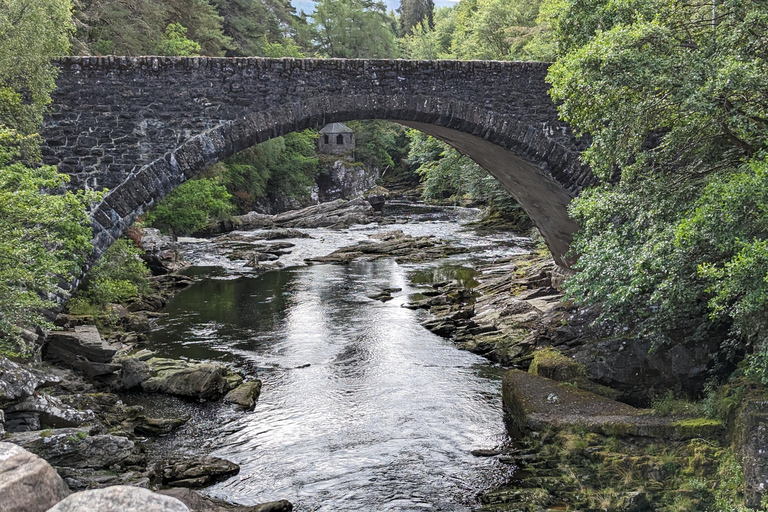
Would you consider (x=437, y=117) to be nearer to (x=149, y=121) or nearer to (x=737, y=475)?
(x=149, y=121)

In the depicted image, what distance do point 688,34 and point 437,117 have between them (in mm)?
5624

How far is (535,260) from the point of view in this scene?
22.5 meters

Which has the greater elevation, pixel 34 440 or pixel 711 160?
pixel 711 160

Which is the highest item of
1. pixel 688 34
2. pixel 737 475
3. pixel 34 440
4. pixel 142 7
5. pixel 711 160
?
pixel 142 7

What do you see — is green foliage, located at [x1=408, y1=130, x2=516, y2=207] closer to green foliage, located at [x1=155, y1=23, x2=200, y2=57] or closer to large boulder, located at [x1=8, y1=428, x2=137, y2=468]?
green foliage, located at [x1=155, y1=23, x2=200, y2=57]

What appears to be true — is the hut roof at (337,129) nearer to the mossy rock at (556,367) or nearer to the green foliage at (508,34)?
the green foliage at (508,34)

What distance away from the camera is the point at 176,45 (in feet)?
96.6

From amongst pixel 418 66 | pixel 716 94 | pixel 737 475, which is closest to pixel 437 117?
pixel 418 66

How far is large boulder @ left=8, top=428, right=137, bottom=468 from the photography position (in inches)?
330

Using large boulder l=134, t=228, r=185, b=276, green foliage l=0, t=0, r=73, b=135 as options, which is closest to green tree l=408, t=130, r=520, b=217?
large boulder l=134, t=228, r=185, b=276

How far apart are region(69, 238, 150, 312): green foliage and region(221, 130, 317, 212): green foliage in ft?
59.8

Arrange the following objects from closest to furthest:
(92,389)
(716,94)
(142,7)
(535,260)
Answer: (716,94) < (92,389) < (535,260) < (142,7)

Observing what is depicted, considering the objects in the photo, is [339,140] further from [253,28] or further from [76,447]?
[76,447]

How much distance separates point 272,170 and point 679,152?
4031 cm
